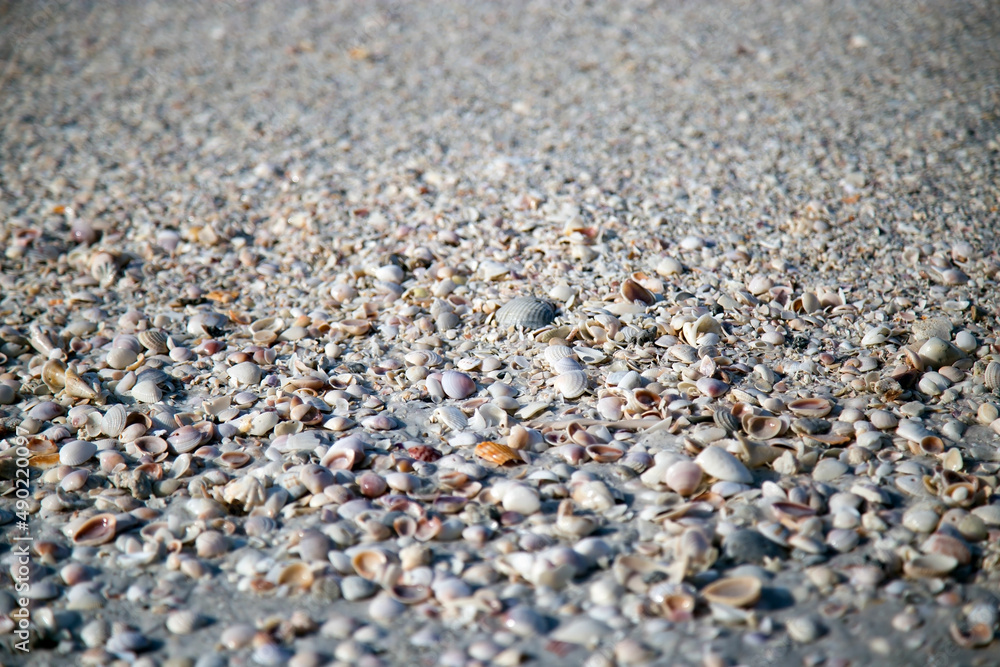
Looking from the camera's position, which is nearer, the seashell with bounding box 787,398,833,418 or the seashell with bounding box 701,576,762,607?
the seashell with bounding box 701,576,762,607

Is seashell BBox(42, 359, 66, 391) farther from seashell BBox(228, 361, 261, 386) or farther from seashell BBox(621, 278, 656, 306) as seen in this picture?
seashell BBox(621, 278, 656, 306)

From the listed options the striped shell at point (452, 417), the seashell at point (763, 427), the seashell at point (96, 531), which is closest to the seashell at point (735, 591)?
the seashell at point (763, 427)

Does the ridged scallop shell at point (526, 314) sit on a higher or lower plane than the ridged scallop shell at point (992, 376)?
higher

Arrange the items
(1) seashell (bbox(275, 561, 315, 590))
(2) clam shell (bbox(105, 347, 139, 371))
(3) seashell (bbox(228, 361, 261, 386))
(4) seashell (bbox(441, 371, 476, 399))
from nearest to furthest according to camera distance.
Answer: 1. (1) seashell (bbox(275, 561, 315, 590))
2. (4) seashell (bbox(441, 371, 476, 399))
3. (3) seashell (bbox(228, 361, 261, 386))
4. (2) clam shell (bbox(105, 347, 139, 371))

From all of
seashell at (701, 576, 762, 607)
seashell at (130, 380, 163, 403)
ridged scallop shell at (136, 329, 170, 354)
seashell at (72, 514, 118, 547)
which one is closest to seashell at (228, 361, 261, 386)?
seashell at (130, 380, 163, 403)

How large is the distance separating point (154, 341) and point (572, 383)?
1.44m

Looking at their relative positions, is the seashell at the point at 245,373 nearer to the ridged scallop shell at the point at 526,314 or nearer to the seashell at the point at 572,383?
the ridged scallop shell at the point at 526,314

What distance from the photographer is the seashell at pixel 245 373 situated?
230cm

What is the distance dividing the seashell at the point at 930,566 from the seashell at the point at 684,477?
0.47m

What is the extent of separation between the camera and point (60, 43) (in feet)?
A: 16.9

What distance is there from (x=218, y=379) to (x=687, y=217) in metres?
1.89

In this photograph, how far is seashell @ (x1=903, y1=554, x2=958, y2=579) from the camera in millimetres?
1562

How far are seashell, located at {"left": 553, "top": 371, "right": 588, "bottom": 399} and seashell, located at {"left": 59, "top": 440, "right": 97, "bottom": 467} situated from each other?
4.38 ft

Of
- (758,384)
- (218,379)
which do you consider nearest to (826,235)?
(758,384)
